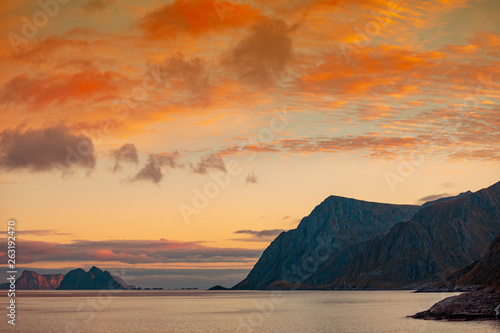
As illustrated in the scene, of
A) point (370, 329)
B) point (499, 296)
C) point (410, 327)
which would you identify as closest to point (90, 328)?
point (370, 329)

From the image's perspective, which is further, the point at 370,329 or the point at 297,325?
the point at 297,325

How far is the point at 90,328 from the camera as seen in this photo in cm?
13750

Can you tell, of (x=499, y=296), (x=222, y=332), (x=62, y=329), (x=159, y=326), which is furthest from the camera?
(x=159, y=326)

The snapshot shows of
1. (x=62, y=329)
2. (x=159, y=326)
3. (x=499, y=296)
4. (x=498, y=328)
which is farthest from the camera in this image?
(x=159, y=326)

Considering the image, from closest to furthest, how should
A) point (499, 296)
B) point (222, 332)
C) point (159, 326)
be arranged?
point (499, 296), point (222, 332), point (159, 326)

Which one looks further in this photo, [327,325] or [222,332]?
[327,325]

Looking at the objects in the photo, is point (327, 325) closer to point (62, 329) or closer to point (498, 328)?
point (498, 328)

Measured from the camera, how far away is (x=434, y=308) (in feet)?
447

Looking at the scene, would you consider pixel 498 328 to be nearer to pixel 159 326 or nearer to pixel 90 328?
pixel 159 326

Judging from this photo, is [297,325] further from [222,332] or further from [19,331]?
[19,331]

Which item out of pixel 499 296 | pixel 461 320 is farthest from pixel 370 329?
pixel 499 296

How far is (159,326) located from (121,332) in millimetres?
17132

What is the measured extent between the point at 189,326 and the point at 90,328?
26.0 meters

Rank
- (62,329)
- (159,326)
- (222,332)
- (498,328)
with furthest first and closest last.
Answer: (159,326) → (62,329) → (222,332) → (498,328)
